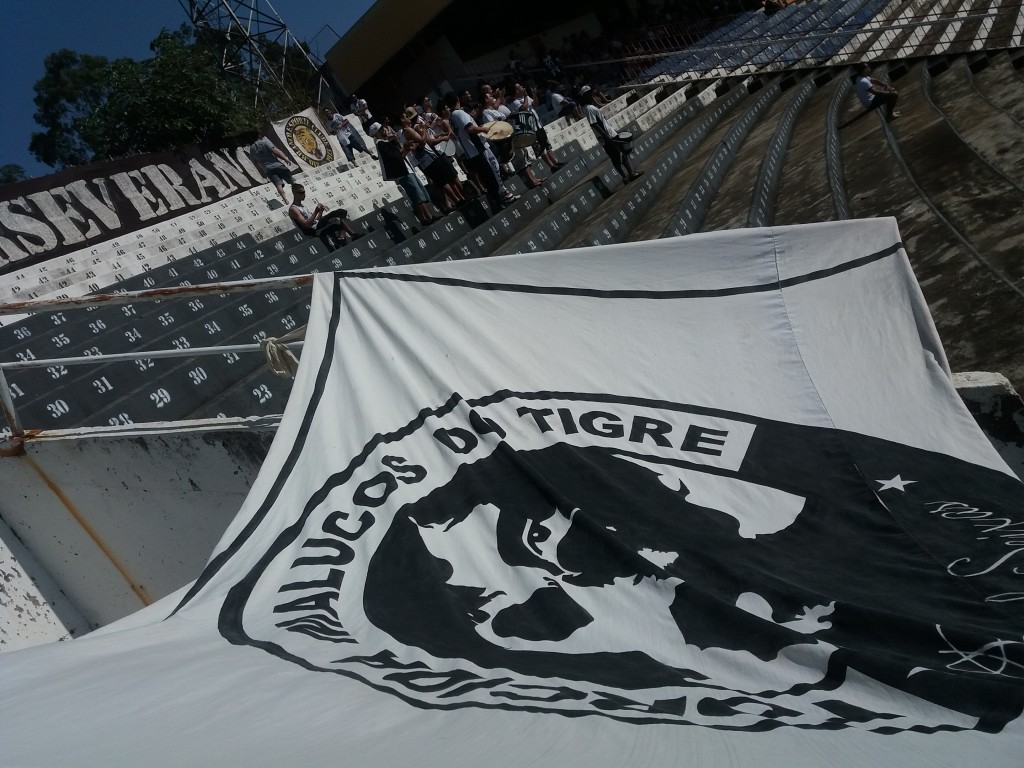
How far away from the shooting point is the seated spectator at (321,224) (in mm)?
9367

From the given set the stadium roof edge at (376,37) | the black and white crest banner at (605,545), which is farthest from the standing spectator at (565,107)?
the black and white crest banner at (605,545)

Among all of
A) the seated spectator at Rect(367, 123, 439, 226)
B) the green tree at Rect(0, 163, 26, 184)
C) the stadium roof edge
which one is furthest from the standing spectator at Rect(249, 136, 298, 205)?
the green tree at Rect(0, 163, 26, 184)

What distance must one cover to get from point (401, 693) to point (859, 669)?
1039 mm

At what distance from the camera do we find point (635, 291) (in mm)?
3143

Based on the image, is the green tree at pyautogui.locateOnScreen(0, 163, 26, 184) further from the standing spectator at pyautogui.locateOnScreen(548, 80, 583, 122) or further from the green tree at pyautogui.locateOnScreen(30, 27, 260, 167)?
the standing spectator at pyautogui.locateOnScreen(548, 80, 583, 122)

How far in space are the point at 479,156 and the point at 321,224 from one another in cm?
225

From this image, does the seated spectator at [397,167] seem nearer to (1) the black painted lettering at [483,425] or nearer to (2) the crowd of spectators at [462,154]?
(2) the crowd of spectators at [462,154]

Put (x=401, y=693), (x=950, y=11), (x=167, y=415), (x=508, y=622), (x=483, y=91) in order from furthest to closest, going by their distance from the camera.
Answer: (x=950, y=11) → (x=483, y=91) → (x=167, y=415) → (x=508, y=622) → (x=401, y=693)

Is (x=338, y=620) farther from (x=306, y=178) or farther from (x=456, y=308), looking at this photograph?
(x=306, y=178)

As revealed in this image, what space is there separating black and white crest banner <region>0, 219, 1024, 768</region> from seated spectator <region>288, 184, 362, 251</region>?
659 cm

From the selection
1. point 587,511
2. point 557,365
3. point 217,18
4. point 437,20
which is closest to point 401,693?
point 587,511

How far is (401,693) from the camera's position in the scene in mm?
1722

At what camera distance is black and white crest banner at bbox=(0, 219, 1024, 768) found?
5.12ft

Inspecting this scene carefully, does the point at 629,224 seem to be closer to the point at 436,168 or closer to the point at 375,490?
the point at 436,168
